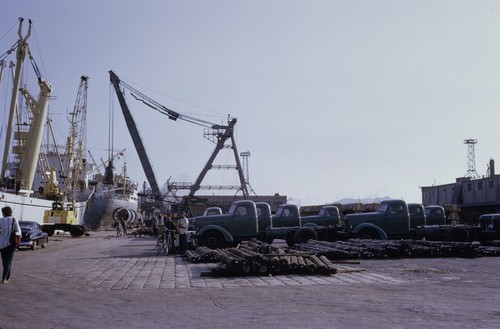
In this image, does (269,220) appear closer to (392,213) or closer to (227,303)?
(392,213)

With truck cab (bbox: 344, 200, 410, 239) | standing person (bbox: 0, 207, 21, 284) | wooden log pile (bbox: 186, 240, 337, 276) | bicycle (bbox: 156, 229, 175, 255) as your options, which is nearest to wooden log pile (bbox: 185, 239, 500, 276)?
wooden log pile (bbox: 186, 240, 337, 276)

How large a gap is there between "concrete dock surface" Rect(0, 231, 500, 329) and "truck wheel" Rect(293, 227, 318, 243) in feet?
25.3

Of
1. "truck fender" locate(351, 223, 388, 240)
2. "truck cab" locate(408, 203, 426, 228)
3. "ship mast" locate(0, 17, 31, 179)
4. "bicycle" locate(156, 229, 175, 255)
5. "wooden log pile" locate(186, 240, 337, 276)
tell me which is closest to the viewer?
"wooden log pile" locate(186, 240, 337, 276)

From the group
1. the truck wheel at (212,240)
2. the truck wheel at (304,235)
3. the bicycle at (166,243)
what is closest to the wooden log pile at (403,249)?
the truck wheel at (304,235)

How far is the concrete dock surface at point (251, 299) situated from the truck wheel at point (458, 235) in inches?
322

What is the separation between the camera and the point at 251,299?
29.8ft

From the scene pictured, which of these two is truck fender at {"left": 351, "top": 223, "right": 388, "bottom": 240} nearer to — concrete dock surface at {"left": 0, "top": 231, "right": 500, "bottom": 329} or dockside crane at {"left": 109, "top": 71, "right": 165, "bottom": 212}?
concrete dock surface at {"left": 0, "top": 231, "right": 500, "bottom": 329}

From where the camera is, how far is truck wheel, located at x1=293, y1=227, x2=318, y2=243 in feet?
74.1

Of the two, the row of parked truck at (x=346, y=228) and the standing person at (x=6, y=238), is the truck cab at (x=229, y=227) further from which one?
the standing person at (x=6, y=238)

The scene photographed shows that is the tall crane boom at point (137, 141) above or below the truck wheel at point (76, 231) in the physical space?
above

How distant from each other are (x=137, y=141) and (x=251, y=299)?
45129 millimetres

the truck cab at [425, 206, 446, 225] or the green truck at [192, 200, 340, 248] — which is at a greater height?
the truck cab at [425, 206, 446, 225]

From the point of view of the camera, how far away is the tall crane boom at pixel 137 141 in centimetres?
5234

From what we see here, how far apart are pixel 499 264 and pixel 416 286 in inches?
257
